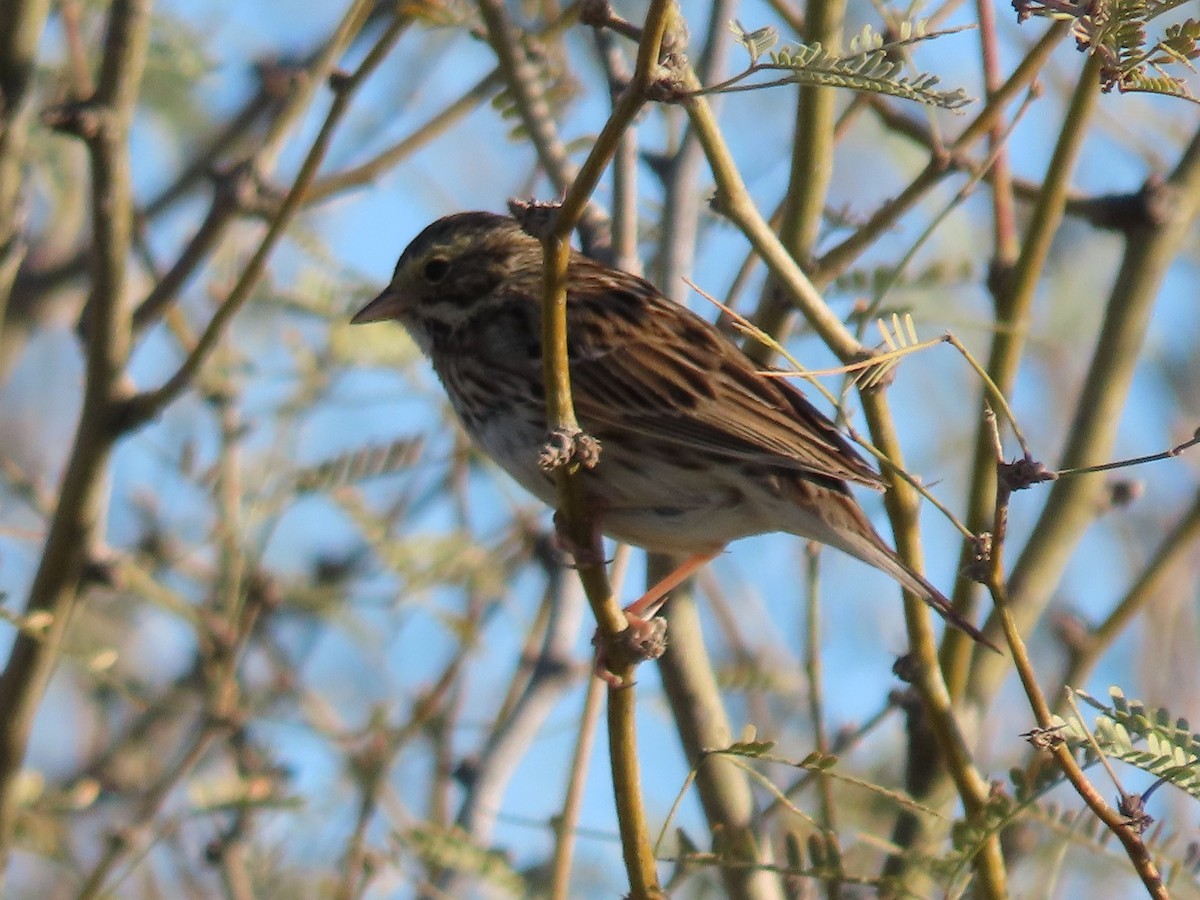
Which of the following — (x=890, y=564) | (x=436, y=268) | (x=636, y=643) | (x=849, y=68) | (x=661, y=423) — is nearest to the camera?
(x=849, y=68)

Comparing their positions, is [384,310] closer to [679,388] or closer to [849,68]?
[679,388]

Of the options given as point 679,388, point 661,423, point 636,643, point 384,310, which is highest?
point 384,310

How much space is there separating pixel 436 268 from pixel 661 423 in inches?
37.7

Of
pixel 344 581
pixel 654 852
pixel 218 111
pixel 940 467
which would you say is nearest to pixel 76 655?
pixel 654 852

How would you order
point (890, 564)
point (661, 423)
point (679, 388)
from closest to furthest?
point (890, 564)
point (661, 423)
point (679, 388)

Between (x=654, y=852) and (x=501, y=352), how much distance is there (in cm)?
164

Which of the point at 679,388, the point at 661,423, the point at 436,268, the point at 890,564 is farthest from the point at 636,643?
the point at 436,268

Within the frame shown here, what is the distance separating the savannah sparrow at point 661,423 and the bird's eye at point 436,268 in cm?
21

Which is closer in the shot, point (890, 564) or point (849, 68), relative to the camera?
point (849, 68)

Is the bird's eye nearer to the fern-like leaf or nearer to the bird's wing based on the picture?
the bird's wing

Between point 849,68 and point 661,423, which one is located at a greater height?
point 661,423

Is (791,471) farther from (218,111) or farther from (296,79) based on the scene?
(218,111)

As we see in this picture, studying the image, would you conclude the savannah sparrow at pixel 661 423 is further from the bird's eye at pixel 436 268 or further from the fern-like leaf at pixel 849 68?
the fern-like leaf at pixel 849 68

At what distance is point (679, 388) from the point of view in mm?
3887
